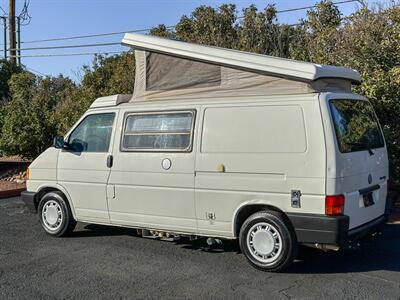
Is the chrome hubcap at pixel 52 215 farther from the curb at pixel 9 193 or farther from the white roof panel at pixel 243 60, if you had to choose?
the curb at pixel 9 193

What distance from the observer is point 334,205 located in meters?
5.36

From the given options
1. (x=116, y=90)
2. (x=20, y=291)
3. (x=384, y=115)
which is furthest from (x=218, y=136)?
(x=116, y=90)

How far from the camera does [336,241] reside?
5.39 metres

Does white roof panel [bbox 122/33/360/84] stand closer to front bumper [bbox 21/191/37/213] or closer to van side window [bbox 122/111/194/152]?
van side window [bbox 122/111/194/152]

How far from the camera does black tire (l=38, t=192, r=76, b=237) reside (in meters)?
7.48

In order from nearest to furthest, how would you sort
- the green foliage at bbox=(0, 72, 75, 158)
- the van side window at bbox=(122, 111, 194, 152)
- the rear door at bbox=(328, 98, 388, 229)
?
the rear door at bbox=(328, 98, 388, 229) → the van side window at bbox=(122, 111, 194, 152) → the green foliage at bbox=(0, 72, 75, 158)

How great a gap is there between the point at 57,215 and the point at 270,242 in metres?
3.31

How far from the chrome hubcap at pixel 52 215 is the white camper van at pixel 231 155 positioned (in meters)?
0.15

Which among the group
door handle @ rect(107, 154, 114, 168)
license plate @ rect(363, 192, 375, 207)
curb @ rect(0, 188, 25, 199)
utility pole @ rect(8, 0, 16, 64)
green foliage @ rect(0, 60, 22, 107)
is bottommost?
curb @ rect(0, 188, 25, 199)

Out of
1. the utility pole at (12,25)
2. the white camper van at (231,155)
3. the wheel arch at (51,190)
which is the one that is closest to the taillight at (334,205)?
the white camper van at (231,155)

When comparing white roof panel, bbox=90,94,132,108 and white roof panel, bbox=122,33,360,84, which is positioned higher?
white roof panel, bbox=122,33,360,84

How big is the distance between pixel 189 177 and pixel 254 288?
5.08 feet

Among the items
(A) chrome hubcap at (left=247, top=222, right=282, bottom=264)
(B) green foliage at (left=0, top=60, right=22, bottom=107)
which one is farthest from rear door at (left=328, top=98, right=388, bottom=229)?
(B) green foliage at (left=0, top=60, right=22, bottom=107)

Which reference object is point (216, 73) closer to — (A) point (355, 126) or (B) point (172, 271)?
(A) point (355, 126)
